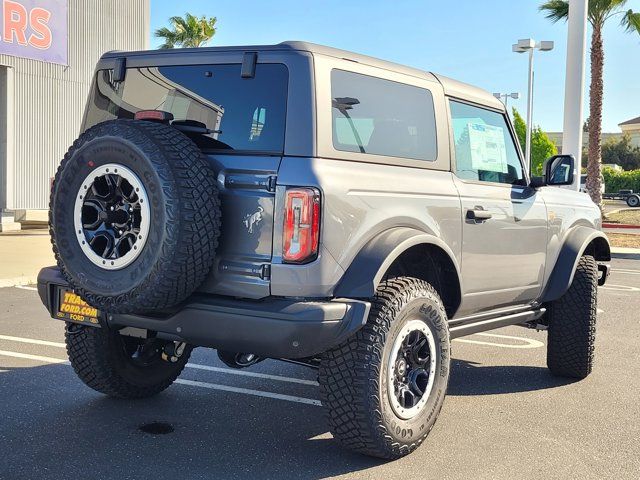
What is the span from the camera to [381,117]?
13.2ft

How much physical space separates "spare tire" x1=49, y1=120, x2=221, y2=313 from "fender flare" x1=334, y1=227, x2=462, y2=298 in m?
0.66

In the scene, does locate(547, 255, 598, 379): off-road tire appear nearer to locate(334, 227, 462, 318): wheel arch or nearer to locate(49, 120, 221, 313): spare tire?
locate(334, 227, 462, 318): wheel arch

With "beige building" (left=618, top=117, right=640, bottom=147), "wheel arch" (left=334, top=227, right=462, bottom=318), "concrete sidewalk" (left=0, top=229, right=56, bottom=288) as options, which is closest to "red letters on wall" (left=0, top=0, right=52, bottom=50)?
"concrete sidewalk" (left=0, top=229, right=56, bottom=288)

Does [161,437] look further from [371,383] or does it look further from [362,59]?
[362,59]

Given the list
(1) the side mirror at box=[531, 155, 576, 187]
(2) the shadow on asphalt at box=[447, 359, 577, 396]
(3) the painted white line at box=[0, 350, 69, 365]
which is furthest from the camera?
(3) the painted white line at box=[0, 350, 69, 365]

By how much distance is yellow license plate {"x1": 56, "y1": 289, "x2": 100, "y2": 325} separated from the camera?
3.89 meters

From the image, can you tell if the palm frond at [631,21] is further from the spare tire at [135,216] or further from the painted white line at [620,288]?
the spare tire at [135,216]

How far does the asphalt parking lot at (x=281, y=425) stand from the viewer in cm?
367

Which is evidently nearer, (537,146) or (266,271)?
(266,271)

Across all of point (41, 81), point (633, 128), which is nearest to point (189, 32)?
point (41, 81)

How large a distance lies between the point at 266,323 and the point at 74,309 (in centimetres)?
120

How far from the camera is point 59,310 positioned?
4035 millimetres

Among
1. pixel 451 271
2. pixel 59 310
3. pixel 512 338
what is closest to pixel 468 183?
pixel 451 271

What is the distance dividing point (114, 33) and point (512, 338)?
690 inches
